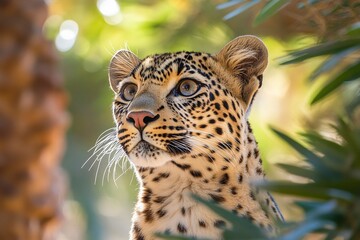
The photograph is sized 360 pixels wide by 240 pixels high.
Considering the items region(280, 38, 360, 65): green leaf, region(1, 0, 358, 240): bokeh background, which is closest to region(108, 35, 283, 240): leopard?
region(280, 38, 360, 65): green leaf

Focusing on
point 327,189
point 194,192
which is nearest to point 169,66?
point 194,192

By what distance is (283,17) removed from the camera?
38.9ft

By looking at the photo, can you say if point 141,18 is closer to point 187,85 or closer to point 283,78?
point 283,78

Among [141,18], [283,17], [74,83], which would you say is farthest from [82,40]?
[283,17]

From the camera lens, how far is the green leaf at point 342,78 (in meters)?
4.40

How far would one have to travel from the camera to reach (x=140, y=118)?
6.05 m

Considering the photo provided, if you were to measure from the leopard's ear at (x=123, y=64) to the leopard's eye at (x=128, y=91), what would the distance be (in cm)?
29

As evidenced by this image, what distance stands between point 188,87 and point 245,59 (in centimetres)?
46

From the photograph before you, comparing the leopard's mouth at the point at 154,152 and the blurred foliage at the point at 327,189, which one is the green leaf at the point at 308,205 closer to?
the blurred foliage at the point at 327,189

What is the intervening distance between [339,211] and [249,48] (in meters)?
3.12

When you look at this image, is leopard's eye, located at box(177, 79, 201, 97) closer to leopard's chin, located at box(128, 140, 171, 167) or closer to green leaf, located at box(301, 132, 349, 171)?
leopard's chin, located at box(128, 140, 171, 167)

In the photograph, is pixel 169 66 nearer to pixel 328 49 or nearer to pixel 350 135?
pixel 328 49

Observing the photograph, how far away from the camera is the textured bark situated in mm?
5523

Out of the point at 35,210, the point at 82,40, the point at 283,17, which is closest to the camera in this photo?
the point at 35,210
